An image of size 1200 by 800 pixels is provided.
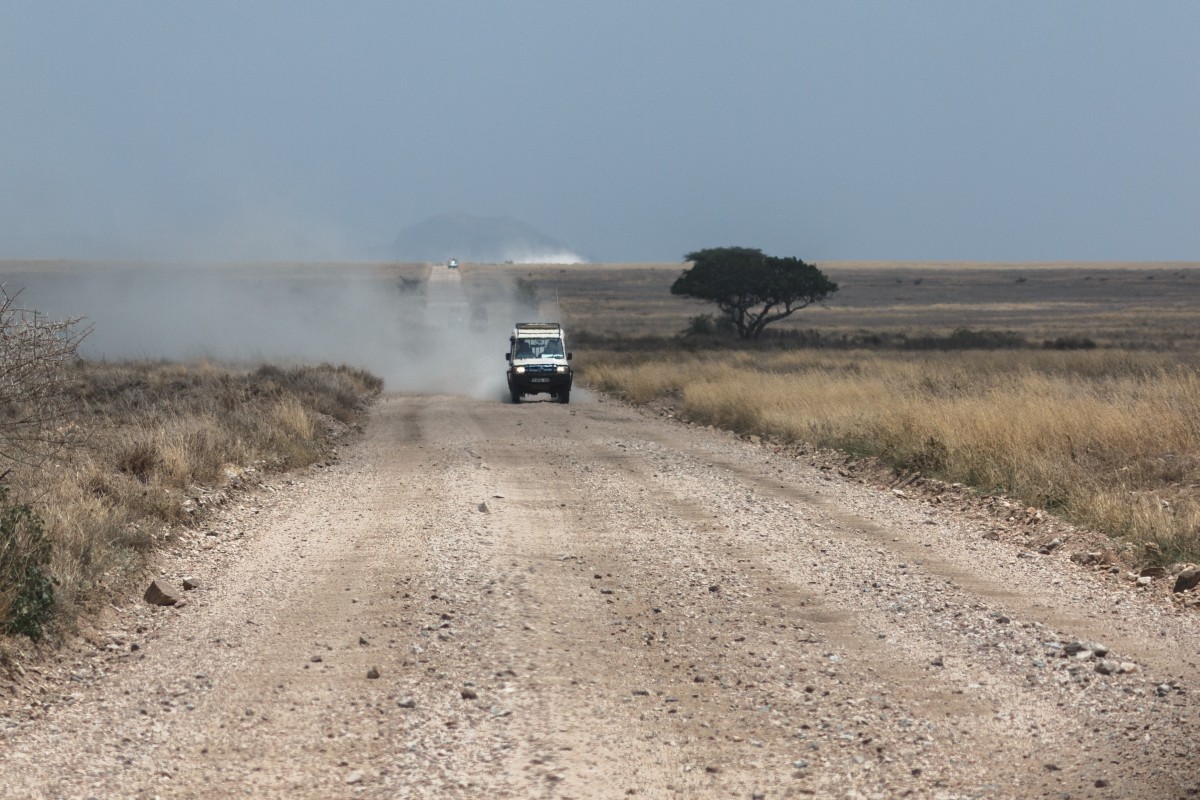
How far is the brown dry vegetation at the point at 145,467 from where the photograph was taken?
29.4ft

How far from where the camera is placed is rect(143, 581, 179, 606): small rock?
8.66m

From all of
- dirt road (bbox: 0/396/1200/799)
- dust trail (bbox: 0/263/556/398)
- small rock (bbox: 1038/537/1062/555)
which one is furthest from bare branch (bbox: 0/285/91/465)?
dust trail (bbox: 0/263/556/398)

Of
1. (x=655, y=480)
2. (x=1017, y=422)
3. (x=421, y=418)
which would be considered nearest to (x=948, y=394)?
(x=1017, y=422)

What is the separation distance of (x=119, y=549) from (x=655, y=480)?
24.7 ft

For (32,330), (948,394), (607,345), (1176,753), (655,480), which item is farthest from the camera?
(607,345)

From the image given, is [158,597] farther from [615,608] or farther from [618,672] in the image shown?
[618,672]

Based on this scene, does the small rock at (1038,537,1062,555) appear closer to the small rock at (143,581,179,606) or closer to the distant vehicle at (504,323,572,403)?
the small rock at (143,581,179,606)

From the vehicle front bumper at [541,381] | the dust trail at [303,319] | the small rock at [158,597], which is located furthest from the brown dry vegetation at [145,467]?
the dust trail at [303,319]

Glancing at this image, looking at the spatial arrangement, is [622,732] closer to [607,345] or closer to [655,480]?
[655,480]

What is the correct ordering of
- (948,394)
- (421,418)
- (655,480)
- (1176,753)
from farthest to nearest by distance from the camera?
(421,418)
(948,394)
(655,480)
(1176,753)

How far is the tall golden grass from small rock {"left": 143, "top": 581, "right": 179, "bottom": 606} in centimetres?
764

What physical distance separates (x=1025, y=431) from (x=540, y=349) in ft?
65.7

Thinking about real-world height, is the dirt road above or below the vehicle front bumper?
above

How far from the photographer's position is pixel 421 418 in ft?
89.9
